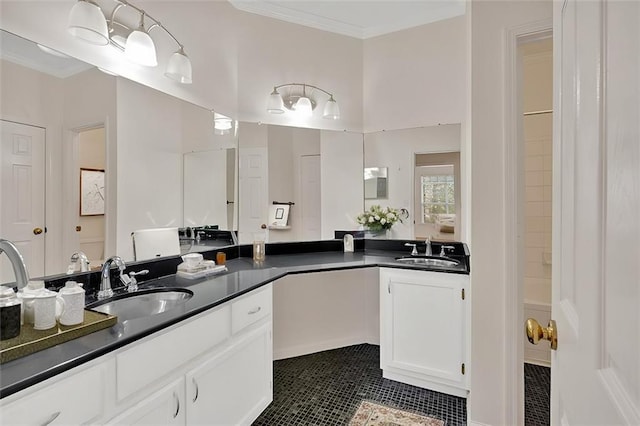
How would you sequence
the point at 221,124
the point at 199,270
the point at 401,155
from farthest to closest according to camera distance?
the point at 401,155, the point at 221,124, the point at 199,270

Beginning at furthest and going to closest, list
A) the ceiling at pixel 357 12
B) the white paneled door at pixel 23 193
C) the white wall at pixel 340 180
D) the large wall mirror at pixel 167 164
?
the white wall at pixel 340 180
the ceiling at pixel 357 12
the large wall mirror at pixel 167 164
the white paneled door at pixel 23 193

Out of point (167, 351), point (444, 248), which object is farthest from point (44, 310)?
point (444, 248)

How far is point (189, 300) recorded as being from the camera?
5.08 ft

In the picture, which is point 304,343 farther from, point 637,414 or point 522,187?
point 637,414

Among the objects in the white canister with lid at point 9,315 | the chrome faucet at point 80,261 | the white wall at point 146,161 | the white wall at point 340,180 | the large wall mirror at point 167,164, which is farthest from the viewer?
the white wall at point 340,180

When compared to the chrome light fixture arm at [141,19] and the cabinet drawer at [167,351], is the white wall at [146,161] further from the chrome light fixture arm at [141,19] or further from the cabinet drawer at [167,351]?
the cabinet drawer at [167,351]

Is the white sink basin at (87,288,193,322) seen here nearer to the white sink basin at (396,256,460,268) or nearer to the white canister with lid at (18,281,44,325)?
the white canister with lid at (18,281,44,325)

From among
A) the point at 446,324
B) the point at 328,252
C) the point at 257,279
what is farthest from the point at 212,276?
the point at 446,324

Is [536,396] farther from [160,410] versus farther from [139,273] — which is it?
[139,273]

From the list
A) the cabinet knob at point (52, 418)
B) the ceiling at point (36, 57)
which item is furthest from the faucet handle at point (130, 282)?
the ceiling at point (36, 57)

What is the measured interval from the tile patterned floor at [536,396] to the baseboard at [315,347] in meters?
1.14

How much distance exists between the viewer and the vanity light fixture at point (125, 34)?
4.99ft

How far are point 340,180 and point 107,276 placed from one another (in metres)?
1.86

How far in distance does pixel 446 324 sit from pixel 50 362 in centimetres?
203
